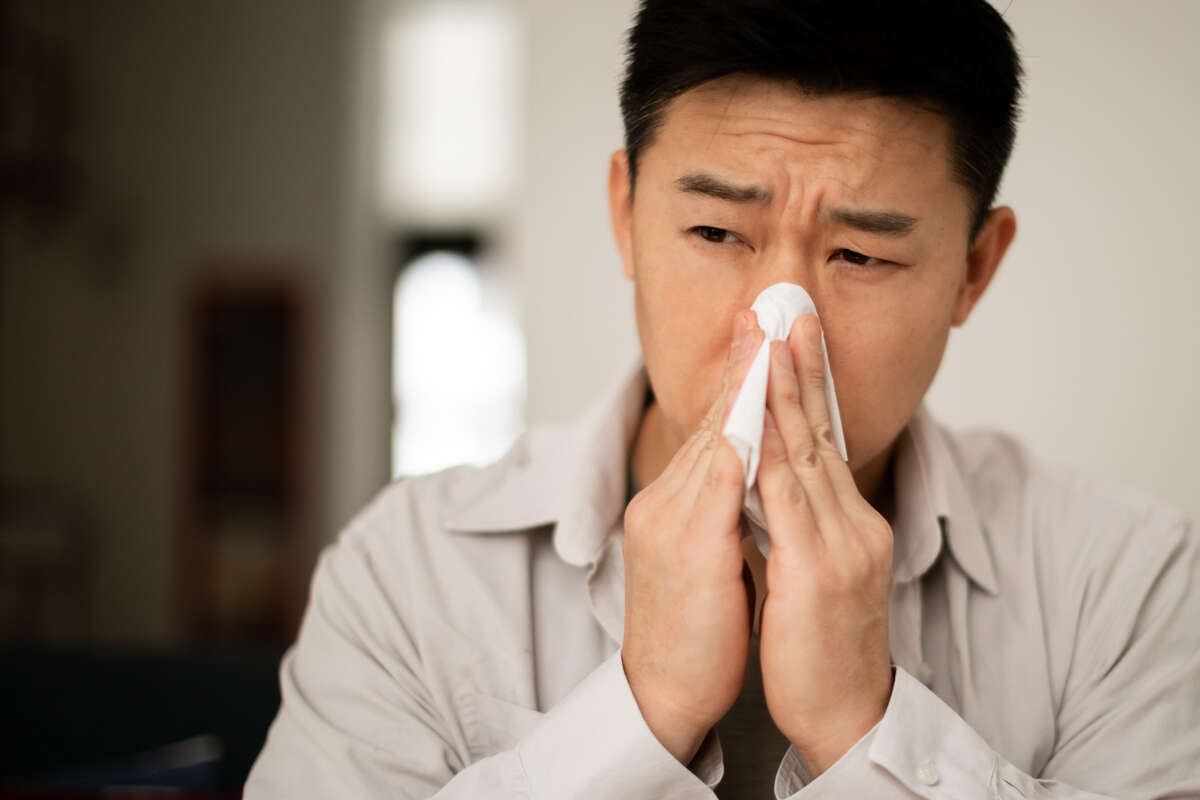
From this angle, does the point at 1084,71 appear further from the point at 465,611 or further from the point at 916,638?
the point at 465,611

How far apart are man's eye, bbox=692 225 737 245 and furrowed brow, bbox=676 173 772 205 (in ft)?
0.11

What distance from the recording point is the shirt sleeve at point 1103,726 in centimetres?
89

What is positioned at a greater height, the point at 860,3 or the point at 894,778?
the point at 860,3

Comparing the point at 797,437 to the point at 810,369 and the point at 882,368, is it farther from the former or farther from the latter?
the point at 882,368

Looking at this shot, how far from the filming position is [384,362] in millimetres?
5781

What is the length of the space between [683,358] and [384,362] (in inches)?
192

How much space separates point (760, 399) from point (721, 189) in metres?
0.22

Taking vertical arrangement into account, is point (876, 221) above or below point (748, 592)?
above

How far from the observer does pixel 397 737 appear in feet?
3.49

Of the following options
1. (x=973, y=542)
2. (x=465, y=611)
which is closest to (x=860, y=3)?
(x=973, y=542)

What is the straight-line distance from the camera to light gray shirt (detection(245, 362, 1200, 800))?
104 centimetres

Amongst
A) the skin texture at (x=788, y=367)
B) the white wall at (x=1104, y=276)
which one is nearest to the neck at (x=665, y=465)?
the skin texture at (x=788, y=367)

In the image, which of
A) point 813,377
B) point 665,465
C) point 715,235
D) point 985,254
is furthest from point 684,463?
point 985,254

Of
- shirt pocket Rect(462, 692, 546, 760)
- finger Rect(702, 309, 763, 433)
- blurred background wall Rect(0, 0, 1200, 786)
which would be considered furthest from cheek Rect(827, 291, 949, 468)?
blurred background wall Rect(0, 0, 1200, 786)
